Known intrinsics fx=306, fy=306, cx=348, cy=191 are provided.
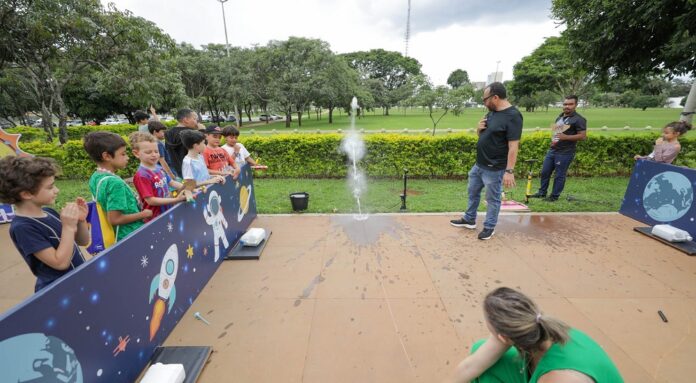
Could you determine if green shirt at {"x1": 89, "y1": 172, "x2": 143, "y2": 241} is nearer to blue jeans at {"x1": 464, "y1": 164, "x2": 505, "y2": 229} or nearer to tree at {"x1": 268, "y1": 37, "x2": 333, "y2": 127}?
blue jeans at {"x1": 464, "y1": 164, "x2": 505, "y2": 229}

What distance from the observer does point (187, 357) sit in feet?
7.97

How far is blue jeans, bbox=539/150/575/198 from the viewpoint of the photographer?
6.10m

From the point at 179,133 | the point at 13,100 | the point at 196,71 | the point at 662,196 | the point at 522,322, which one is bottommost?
the point at 662,196

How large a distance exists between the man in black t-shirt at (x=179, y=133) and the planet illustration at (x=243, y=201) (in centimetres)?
104

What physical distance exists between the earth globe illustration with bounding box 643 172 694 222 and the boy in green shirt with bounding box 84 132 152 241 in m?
6.83

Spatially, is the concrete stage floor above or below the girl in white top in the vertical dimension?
below

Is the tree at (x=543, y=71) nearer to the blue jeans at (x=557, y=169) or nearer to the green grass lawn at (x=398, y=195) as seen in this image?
the green grass lawn at (x=398, y=195)

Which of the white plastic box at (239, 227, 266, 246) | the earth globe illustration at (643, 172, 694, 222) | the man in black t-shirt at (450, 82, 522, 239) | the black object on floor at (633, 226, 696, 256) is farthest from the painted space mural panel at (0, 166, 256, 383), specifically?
the earth globe illustration at (643, 172, 694, 222)

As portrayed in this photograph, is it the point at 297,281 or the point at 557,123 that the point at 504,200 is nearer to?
the point at 557,123

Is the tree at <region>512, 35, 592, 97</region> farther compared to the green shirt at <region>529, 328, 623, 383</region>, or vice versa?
the tree at <region>512, 35, 592, 97</region>

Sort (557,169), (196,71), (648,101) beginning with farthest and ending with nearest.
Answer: (648,101) → (196,71) → (557,169)

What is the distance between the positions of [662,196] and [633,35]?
437 cm

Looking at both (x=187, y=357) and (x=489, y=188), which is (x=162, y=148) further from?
(x=489, y=188)

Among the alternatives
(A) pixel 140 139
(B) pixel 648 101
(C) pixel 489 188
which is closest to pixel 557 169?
(C) pixel 489 188
